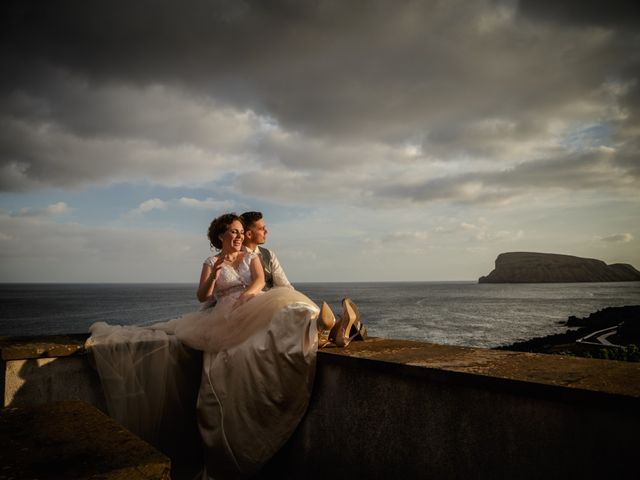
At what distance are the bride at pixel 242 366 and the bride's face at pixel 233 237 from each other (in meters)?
0.63

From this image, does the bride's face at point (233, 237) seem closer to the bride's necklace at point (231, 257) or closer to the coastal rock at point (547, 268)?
the bride's necklace at point (231, 257)

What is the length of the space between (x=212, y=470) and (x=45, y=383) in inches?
62.4

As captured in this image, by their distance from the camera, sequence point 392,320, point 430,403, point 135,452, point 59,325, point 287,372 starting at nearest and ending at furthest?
1. point 135,452
2. point 430,403
3. point 287,372
4. point 59,325
5. point 392,320

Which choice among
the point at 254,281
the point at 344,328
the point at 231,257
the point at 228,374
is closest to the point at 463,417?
the point at 344,328

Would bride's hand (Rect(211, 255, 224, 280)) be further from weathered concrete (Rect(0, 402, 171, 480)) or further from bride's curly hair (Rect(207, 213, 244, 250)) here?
weathered concrete (Rect(0, 402, 171, 480))

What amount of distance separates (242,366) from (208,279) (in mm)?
1234

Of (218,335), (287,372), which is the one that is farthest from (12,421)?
(218,335)

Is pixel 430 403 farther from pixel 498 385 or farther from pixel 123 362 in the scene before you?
pixel 123 362

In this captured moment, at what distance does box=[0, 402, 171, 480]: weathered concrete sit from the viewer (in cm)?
101

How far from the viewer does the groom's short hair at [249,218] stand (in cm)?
466

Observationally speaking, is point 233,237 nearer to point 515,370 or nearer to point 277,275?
point 277,275

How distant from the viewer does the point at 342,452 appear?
111 inches

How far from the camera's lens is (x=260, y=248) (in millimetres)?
4730

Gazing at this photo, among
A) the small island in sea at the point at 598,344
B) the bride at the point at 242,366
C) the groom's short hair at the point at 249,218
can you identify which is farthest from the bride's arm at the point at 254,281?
the small island in sea at the point at 598,344
